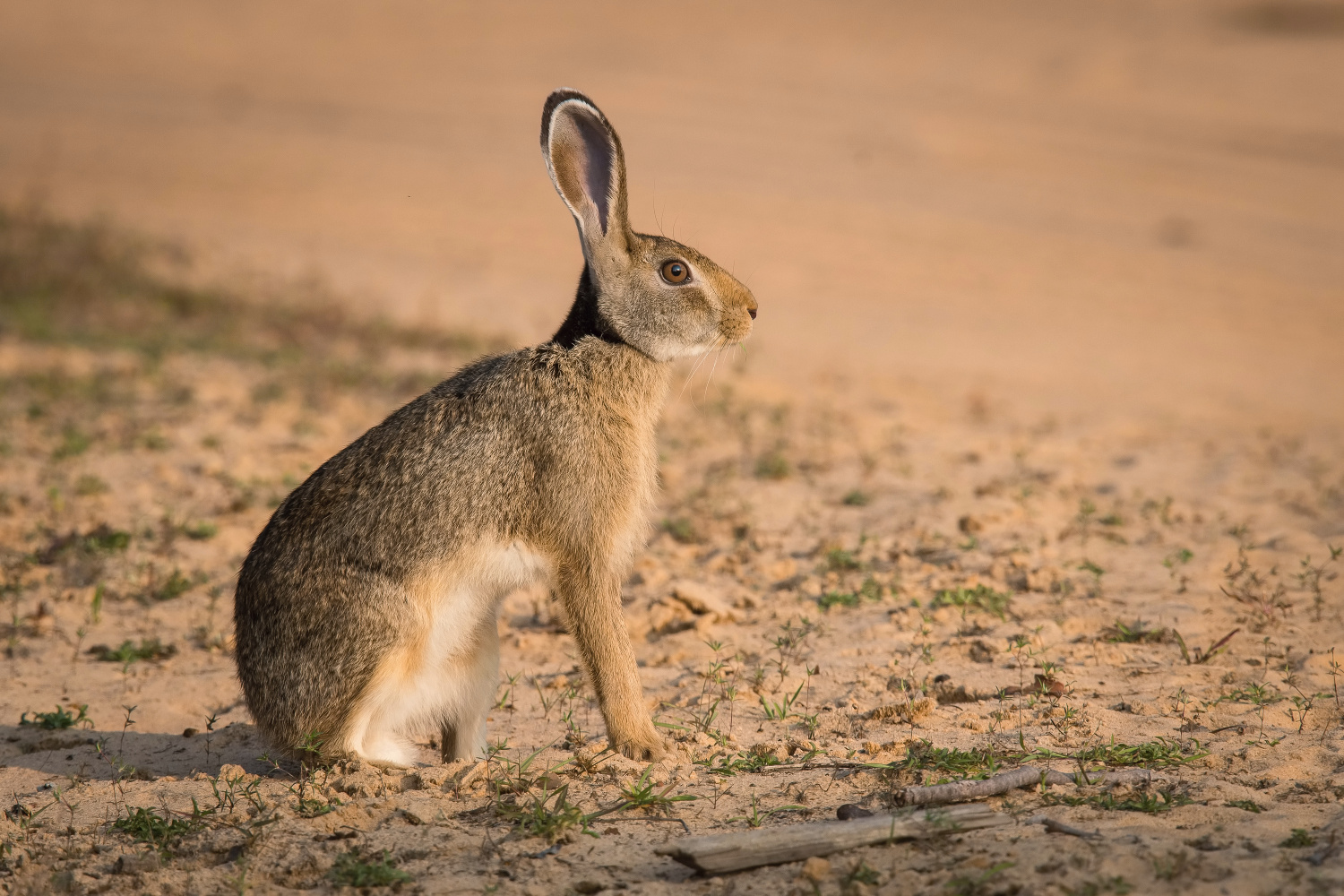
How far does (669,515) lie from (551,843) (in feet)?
12.3

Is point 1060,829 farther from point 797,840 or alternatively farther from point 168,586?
point 168,586

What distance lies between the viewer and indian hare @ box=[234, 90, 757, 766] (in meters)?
4.52

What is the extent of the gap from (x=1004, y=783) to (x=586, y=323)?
7.73 ft

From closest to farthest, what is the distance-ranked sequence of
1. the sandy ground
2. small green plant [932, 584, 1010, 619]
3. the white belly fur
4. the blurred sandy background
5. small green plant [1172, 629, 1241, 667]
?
the sandy ground → the white belly fur → small green plant [1172, 629, 1241, 667] → small green plant [932, 584, 1010, 619] → the blurred sandy background

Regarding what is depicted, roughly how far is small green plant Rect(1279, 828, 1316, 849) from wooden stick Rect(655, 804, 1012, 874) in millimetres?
847

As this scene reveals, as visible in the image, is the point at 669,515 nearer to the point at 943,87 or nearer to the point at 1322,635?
the point at 1322,635

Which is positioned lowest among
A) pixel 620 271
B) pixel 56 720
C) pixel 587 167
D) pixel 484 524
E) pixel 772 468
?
pixel 56 720

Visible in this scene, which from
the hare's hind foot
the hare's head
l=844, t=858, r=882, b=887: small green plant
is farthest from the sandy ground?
the hare's head

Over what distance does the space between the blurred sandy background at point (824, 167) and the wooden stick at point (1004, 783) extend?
22.2 ft

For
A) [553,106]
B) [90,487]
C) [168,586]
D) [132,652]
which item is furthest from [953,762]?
[90,487]

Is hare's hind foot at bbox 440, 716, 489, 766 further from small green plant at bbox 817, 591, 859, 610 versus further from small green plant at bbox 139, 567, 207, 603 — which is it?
small green plant at bbox 139, 567, 207, 603

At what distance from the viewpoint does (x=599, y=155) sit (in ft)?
15.8

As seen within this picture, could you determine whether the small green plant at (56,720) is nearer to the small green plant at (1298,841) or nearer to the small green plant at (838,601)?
the small green plant at (838,601)

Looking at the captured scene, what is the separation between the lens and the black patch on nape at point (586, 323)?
197 inches
